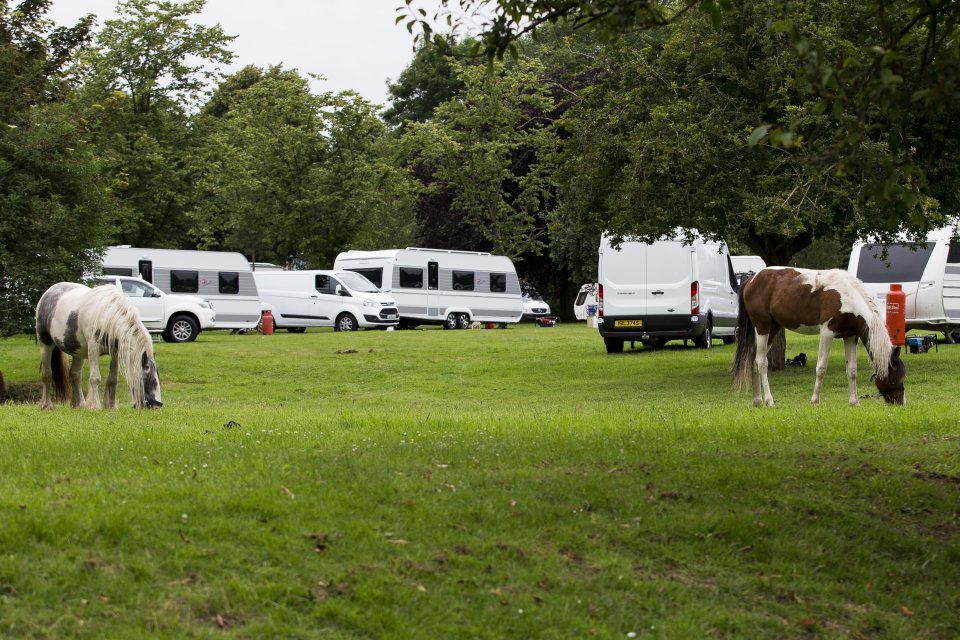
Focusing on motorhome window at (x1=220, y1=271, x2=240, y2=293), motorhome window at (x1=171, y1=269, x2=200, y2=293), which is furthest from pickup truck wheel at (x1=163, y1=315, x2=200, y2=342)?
motorhome window at (x1=171, y1=269, x2=200, y2=293)

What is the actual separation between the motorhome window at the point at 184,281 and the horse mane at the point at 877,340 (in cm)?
2596

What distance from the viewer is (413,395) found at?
22.0 m

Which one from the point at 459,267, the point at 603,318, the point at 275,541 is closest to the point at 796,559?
the point at 275,541

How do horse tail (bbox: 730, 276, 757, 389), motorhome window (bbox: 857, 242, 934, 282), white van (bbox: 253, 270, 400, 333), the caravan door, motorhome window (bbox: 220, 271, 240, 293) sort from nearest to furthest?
horse tail (bbox: 730, 276, 757, 389), motorhome window (bbox: 857, 242, 934, 282), motorhome window (bbox: 220, 271, 240, 293), white van (bbox: 253, 270, 400, 333), the caravan door

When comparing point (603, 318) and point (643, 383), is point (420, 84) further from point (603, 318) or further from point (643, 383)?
point (643, 383)

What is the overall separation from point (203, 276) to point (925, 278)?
2227 cm

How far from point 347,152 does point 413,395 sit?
27.8 meters

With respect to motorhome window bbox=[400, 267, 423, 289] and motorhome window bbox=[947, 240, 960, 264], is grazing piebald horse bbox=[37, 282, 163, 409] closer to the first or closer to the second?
motorhome window bbox=[947, 240, 960, 264]

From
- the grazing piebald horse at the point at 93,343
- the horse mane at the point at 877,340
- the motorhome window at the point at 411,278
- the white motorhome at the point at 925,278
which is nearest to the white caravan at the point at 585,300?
the motorhome window at the point at 411,278

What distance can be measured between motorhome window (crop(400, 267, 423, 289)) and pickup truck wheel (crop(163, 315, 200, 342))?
37.9ft

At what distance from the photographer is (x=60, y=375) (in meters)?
15.4

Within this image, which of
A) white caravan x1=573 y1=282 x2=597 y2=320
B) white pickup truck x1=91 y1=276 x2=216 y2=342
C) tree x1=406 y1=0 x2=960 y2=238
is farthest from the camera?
white caravan x1=573 y1=282 x2=597 y2=320

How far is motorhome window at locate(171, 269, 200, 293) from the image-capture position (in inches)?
1469

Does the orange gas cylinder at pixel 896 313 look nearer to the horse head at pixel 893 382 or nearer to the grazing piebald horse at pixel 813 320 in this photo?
the grazing piebald horse at pixel 813 320
